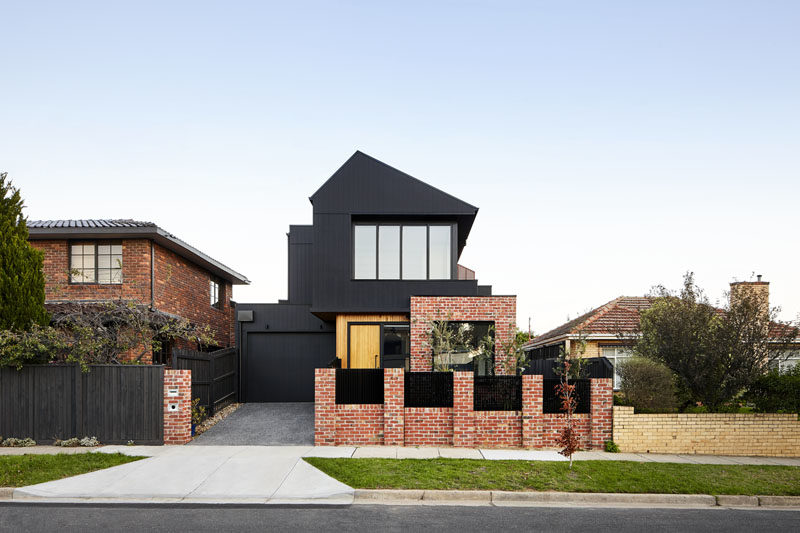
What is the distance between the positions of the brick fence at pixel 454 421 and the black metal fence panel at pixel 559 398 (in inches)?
5.6

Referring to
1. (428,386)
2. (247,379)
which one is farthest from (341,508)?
(247,379)

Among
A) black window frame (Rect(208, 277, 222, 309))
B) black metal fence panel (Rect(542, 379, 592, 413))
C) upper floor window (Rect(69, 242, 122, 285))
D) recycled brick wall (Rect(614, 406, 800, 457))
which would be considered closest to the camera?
recycled brick wall (Rect(614, 406, 800, 457))

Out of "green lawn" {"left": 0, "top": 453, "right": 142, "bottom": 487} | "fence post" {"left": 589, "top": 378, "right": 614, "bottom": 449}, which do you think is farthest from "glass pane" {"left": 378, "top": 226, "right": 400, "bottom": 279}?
"green lawn" {"left": 0, "top": 453, "right": 142, "bottom": 487}

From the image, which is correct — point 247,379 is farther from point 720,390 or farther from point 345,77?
point 720,390

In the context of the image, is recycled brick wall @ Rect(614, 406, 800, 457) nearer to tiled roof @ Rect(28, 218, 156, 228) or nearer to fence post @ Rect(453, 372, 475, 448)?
fence post @ Rect(453, 372, 475, 448)

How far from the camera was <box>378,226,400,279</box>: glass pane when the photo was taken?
17.8 m

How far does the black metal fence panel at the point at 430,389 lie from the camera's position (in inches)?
516

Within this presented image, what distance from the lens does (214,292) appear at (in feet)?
77.6

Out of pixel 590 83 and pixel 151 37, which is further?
pixel 590 83

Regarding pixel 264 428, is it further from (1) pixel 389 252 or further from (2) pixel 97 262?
(2) pixel 97 262

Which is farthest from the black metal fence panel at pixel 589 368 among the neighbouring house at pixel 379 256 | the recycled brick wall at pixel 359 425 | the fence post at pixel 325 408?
the fence post at pixel 325 408

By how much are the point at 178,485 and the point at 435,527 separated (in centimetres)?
469

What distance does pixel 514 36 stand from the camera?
16719 millimetres

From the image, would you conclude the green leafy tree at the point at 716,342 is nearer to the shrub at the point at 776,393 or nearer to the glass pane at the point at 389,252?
the shrub at the point at 776,393
